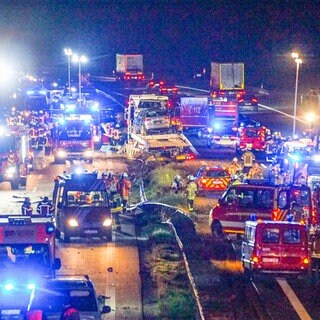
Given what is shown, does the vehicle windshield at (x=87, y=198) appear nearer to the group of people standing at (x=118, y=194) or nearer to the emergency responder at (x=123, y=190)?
the group of people standing at (x=118, y=194)

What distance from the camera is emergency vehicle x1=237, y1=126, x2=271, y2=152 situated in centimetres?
5094

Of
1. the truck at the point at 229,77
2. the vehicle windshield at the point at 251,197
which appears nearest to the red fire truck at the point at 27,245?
the vehicle windshield at the point at 251,197

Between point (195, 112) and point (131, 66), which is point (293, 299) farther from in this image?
point (131, 66)

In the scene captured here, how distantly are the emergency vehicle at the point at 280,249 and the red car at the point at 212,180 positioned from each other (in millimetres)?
14584

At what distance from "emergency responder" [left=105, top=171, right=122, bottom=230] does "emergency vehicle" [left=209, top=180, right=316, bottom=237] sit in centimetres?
341

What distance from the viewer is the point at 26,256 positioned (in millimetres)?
17828

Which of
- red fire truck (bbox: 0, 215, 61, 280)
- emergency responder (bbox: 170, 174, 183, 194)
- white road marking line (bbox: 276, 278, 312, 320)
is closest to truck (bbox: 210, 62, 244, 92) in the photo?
emergency responder (bbox: 170, 174, 183, 194)

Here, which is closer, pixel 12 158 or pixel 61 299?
pixel 61 299

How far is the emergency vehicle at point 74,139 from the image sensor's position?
46094mm

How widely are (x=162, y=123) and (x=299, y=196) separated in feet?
72.3

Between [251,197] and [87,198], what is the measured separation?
186 inches

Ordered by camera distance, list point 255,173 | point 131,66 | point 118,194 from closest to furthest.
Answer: point 118,194, point 255,173, point 131,66

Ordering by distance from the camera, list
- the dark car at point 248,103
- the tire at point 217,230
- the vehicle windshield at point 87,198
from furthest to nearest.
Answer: the dark car at point 248,103 < the vehicle windshield at point 87,198 < the tire at point 217,230

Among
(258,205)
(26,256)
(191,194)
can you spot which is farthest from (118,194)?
(26,256)
